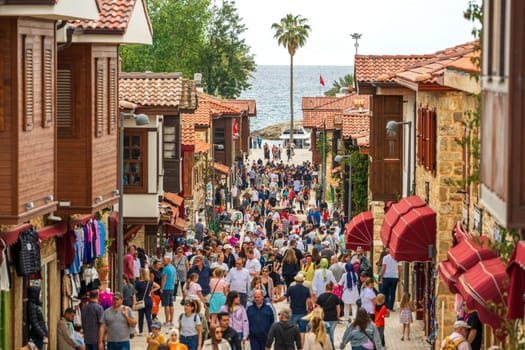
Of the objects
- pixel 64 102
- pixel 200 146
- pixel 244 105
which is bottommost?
pixel 200 146

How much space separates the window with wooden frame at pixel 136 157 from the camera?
3622cm

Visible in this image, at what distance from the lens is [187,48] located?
110m

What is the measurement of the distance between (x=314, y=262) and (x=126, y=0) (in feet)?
28.4

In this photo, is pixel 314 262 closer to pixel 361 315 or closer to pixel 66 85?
pixel 66 85

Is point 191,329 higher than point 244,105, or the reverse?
point 244,105

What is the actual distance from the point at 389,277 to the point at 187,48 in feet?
259

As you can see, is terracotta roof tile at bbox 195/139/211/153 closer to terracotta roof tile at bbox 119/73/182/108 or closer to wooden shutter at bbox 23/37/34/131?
terracotta roof tile at bbox 119/73/182/108

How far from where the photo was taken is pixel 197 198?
192 feet

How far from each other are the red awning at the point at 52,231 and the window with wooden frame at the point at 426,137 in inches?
300

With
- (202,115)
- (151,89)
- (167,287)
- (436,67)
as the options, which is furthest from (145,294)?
(202,115)

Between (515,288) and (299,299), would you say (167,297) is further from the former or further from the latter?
(515,288)

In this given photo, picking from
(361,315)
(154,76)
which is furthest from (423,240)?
(154,76)

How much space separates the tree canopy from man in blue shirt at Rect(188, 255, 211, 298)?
7504 centimetres

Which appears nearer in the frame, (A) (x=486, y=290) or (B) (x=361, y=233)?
(A) (x=486, y=290)
